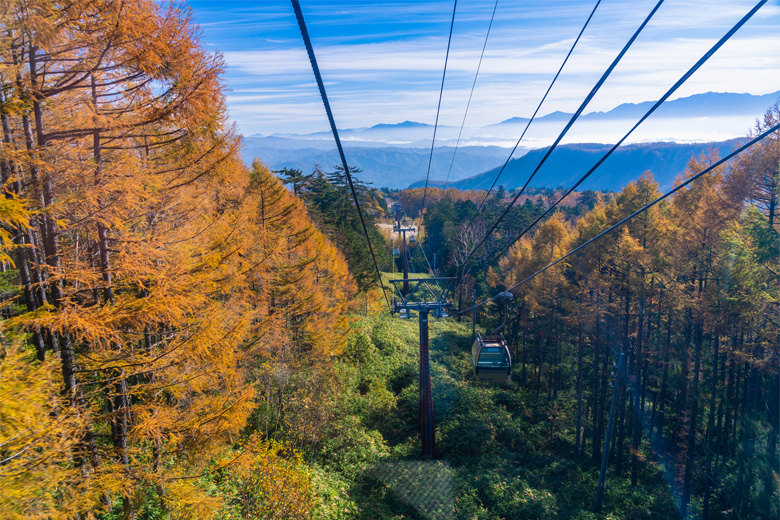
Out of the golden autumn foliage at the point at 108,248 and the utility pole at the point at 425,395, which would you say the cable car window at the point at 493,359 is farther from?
the golden autumn foliage at the point at 108,248

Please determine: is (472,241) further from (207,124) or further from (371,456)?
(207,124)

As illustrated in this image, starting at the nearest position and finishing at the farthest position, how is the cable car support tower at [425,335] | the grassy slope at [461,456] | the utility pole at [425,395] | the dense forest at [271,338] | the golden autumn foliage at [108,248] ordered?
1. the golden autumn foliage at [108,248]
2. the dense forest at [271,338]
3. the cable car support tower at [425,335]
4. the grassy slope at [461,456]
5. the utility pole at [425,395]

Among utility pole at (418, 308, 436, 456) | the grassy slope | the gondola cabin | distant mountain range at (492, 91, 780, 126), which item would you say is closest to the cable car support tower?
utility pole at (418, 308, 436, 456)

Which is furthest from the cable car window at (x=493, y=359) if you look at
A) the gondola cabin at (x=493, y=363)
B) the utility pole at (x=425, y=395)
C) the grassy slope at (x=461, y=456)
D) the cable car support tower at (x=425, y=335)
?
the grassy slope at (x=461, y=456)

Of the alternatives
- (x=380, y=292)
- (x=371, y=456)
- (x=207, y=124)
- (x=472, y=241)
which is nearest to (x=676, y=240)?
(x=371, y=456)

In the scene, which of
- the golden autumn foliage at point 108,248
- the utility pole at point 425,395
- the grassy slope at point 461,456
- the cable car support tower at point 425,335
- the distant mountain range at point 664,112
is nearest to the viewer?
the golden autumn foliage at point 108,248

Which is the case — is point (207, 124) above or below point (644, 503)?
above

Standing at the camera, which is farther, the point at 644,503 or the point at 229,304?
the point at 644,503
